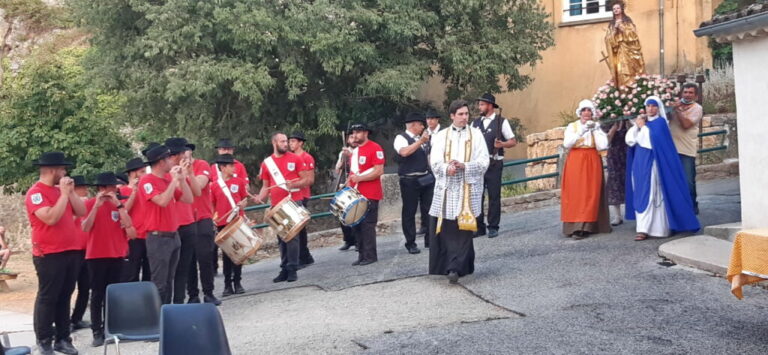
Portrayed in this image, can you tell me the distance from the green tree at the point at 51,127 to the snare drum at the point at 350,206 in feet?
41.1

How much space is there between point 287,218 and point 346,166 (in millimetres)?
2738

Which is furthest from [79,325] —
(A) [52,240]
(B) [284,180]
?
(B) [284,180]

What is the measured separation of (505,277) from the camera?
36.0 feet

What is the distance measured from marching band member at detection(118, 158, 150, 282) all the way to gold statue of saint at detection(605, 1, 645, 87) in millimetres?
6662

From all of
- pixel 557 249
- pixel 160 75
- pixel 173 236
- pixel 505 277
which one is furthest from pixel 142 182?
pixel 160 75

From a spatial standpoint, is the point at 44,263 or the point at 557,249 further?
the point at 557,249

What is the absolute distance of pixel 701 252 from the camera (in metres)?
10.8

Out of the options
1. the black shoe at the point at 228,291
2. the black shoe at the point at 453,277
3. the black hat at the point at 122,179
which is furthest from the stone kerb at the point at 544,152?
the black hat at the point at 122,179

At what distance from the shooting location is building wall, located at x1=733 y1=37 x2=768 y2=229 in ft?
35.2

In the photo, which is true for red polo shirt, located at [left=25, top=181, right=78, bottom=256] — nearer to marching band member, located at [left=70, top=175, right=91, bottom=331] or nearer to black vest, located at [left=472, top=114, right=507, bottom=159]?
marching band member, located at [left=70, top=175, right=91, bottom=331]

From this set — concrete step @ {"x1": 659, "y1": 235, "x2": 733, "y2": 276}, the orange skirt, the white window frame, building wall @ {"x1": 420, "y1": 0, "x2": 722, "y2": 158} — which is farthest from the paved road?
the white window frame

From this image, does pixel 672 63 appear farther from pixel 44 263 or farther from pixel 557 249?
pixel 44 263

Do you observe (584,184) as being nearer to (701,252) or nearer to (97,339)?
(701,252)

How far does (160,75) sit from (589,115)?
9.52 metres
